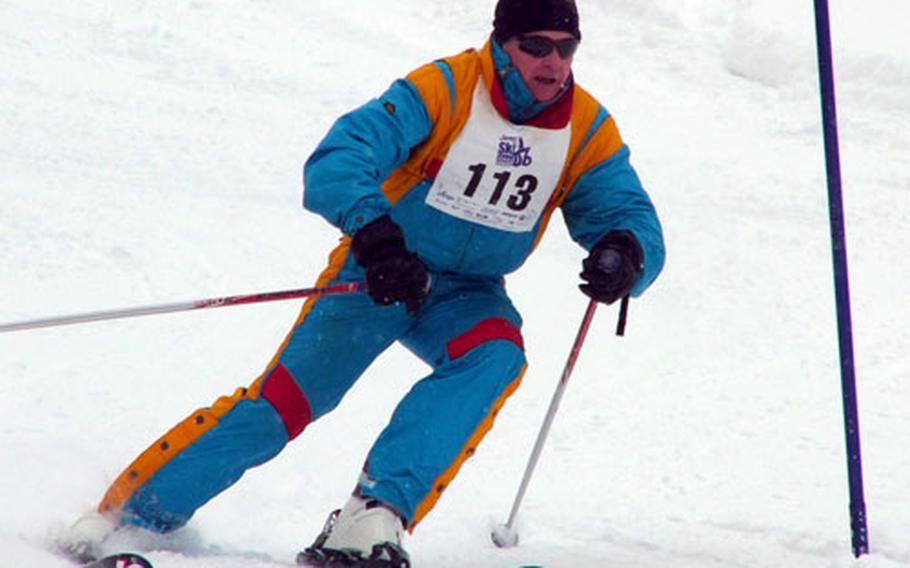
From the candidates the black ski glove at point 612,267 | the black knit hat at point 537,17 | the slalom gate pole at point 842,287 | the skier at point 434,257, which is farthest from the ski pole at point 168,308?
the slalom gate pole at point 842,287

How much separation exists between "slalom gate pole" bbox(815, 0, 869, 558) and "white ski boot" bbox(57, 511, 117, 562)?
89.2 inches

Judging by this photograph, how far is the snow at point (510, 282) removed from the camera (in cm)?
463

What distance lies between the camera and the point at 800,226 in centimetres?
826

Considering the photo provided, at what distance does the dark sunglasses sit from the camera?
368 centimetres

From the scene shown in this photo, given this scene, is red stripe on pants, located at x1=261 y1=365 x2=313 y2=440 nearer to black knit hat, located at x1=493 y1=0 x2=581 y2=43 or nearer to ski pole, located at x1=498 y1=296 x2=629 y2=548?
ski pole, located at x1=498 y1=296 x2=629 y2=548

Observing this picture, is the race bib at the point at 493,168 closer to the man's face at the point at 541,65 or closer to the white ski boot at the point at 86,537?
the man's face at the point at 541,65

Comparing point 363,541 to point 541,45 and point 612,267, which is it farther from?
point 541,45

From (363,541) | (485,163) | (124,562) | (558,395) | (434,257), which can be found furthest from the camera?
(558,395)

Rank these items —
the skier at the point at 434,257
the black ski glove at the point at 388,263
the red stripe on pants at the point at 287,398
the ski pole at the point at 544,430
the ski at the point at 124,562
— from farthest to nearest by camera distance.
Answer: the ski pole at the point at 544,430 → the red stripe on pants at the point at 287,398 → the skier at the point at 434,257 → the black ski glove at the point at 388,263 → the ski at the point at 124,562

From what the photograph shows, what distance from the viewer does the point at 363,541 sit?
3230 millimetres

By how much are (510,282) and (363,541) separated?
13.3 feet

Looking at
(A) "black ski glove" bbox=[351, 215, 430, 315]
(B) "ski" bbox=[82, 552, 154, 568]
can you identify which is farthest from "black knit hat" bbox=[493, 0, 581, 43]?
(B) "ski" bbox=[82, 552, 154, 568]

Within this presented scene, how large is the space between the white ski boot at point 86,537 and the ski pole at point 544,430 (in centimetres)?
129

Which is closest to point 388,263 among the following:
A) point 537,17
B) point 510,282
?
point 537,17
